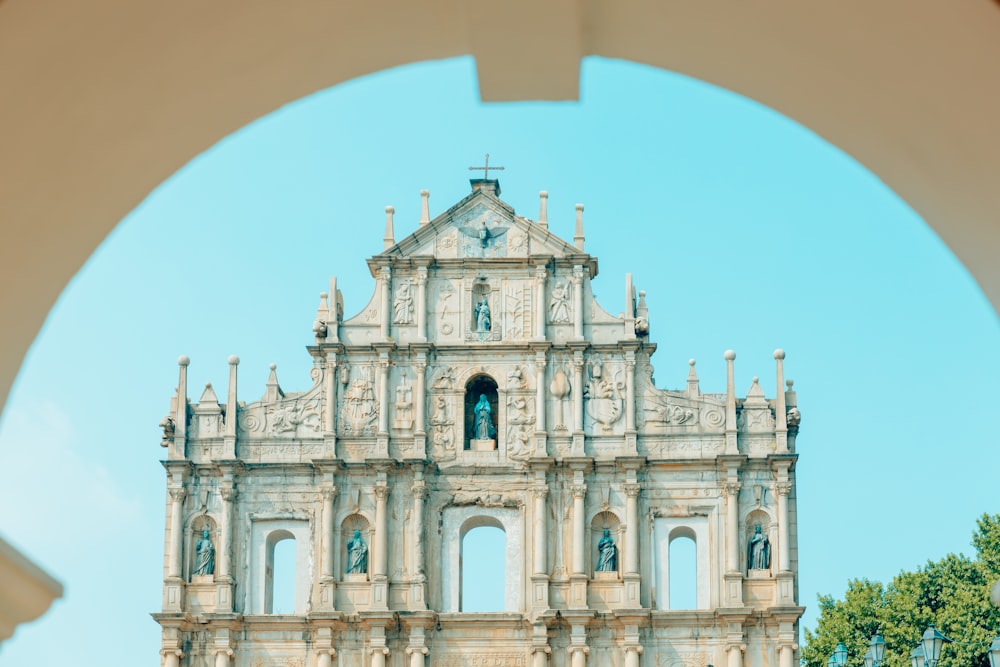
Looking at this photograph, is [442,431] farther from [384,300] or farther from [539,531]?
[384,300]

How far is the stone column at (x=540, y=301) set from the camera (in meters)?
36.1

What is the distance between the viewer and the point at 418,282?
1435 inches

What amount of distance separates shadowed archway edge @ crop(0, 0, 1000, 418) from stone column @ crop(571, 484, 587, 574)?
29929mm

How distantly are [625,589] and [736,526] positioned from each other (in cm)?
260

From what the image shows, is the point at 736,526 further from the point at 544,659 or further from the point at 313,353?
the point at 313,353

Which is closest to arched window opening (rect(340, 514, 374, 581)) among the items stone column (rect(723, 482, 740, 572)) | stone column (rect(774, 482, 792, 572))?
stone column (rect(723, 482, 740, 572))

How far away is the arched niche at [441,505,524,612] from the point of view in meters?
34.8

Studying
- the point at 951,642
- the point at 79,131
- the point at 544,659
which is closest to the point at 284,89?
the point at 79,131

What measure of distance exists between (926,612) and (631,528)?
14600mm

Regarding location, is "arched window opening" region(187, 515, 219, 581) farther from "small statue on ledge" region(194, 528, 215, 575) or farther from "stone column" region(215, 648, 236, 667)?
"stone column" region(215, 648, 236, 667)

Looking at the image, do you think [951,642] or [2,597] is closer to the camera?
[2,597]

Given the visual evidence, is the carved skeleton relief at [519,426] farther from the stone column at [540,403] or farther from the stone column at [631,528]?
the stone column at [631,528]

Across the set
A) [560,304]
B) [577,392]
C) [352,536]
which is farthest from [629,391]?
[352,536]

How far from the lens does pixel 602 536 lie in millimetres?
35156
